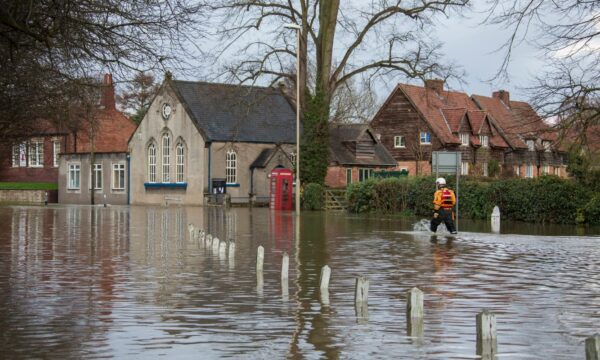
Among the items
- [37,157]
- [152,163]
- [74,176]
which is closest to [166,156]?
[152,163]

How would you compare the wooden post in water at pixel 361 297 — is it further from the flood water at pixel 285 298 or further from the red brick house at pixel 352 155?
the red brick house at pixel 352 155

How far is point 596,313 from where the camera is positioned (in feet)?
40.9

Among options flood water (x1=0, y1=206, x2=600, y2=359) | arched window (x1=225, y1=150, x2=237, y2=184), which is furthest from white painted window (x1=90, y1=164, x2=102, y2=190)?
flood water (x1=0, y1=206, x2=600, y2=359)

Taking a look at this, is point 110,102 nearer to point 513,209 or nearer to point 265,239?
point 513,209

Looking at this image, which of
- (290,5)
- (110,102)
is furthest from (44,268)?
(110,102)

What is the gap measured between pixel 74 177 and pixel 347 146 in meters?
20.4

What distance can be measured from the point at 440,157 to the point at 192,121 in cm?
3199

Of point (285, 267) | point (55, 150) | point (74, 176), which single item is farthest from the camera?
point (55, 150)

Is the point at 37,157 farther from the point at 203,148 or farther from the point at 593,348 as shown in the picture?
the point at 593,348

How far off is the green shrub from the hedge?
3.70 m

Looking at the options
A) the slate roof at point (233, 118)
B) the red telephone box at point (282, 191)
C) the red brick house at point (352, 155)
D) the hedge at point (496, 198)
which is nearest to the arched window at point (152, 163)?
the slate roof at point (233, 118)

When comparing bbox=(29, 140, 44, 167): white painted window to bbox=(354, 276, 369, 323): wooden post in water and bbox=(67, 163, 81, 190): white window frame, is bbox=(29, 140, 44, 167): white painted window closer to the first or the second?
bbox=(67, 163, 81, 190): white window frame

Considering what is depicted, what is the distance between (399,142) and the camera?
73875 millimetres

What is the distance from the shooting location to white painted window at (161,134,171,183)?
207 feet
